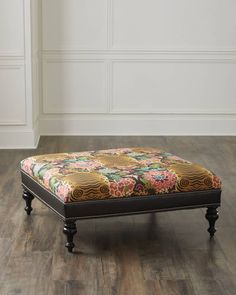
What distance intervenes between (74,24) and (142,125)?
1186 mm

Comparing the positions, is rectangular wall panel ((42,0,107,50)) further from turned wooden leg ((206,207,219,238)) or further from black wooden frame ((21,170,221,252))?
turned wooden leg ((206,207,219,238))

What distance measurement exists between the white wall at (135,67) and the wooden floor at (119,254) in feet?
6.82

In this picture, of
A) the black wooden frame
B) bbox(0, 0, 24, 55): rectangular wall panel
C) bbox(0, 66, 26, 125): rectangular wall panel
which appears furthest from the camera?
bbox(0, 66, 26, 125): rectangular wall panel

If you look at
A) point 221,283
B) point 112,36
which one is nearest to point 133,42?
point 112,36

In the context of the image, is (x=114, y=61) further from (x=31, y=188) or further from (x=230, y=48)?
(x=31, y=188)

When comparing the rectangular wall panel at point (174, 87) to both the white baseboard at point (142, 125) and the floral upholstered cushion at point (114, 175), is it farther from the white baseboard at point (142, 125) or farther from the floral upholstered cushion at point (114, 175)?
the floral upholstered cushion at point (114, 175)

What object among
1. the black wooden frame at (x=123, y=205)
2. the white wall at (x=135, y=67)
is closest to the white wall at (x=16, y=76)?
the white wall at (x=135, y=67)

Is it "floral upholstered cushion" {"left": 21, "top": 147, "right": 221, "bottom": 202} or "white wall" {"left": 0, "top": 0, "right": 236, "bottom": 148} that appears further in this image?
"white wall" {"left": 0, "top": 0, "right": 236, "bottom": 148}

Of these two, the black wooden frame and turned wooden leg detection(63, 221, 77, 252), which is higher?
the black wooden frame

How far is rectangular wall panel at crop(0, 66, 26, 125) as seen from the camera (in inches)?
236

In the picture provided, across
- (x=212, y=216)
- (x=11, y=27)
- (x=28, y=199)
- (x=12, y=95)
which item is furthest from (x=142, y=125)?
(x=212, y=216)

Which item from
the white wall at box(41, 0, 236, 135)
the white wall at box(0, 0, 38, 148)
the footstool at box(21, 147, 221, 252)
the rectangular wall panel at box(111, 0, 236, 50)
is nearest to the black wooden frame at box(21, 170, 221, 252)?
the footstool at box(21, 147, 221, 252)

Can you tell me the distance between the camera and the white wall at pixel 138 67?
21.5 feet

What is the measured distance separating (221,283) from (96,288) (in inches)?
23.0
